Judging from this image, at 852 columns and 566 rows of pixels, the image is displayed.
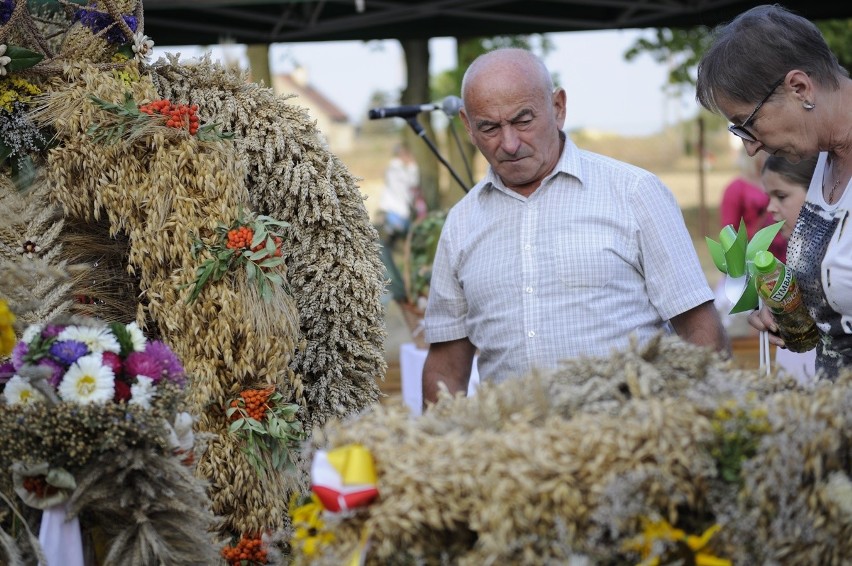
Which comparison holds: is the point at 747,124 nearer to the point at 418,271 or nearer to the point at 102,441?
the point at 102,441

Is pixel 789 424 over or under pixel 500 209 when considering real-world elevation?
under

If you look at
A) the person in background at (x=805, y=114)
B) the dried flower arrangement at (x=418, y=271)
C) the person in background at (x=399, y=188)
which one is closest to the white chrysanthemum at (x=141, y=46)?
the person in background at (x=805, y=114)

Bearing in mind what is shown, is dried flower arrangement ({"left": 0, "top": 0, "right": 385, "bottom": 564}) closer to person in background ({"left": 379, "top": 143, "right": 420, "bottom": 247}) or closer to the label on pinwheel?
the label on pinwheel

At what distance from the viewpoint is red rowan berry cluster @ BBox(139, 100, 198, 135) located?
2.63 m

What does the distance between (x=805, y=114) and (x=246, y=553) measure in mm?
1807

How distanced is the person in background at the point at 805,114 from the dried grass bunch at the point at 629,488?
0.59m

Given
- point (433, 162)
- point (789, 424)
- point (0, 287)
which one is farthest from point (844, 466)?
point (433, 162)

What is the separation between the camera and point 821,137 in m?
2.28

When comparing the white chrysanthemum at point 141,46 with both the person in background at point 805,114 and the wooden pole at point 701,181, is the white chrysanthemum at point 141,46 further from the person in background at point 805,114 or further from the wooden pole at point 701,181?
the wooden pole at point 701,181

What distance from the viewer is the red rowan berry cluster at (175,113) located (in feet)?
8.63

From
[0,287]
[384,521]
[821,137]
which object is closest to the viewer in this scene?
[384,521]

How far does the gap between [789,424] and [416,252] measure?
3.66 meters

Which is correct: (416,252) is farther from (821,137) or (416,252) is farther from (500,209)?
(821,137)

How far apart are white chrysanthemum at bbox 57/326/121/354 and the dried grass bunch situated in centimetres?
72
